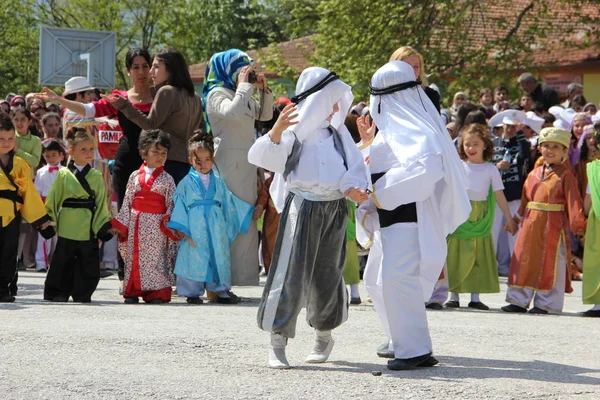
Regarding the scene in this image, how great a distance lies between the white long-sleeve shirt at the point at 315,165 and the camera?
7.06 metres

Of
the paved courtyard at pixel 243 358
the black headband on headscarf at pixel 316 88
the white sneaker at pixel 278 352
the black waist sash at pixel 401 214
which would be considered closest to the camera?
the paved courtyard at pixel 243 358

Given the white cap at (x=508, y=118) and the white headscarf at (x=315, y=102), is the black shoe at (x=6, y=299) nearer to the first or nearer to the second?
the white headscarf at (x=315, y=102)

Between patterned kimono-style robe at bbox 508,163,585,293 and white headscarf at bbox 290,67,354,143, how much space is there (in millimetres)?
4360

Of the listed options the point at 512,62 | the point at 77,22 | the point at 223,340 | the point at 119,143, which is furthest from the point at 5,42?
the point at 223,340

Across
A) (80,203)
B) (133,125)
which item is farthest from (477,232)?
(80,203)

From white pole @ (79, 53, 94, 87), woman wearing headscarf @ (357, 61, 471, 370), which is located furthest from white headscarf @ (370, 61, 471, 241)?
white pole @ (79, 53, 94, 87)

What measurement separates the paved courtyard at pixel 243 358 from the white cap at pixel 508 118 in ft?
18.4

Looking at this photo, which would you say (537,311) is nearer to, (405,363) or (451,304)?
(451,304)

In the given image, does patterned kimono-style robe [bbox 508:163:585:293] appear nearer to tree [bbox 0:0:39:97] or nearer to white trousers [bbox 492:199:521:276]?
white trousers [bbox 492:199:521:276]

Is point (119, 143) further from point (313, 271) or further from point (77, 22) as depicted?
point (77, 22)

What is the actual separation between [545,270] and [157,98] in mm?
3842

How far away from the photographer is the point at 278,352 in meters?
6.92

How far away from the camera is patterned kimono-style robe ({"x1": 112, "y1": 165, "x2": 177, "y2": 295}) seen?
10.6 meters

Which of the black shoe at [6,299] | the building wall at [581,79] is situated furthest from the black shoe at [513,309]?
the building wall at [581,79]
